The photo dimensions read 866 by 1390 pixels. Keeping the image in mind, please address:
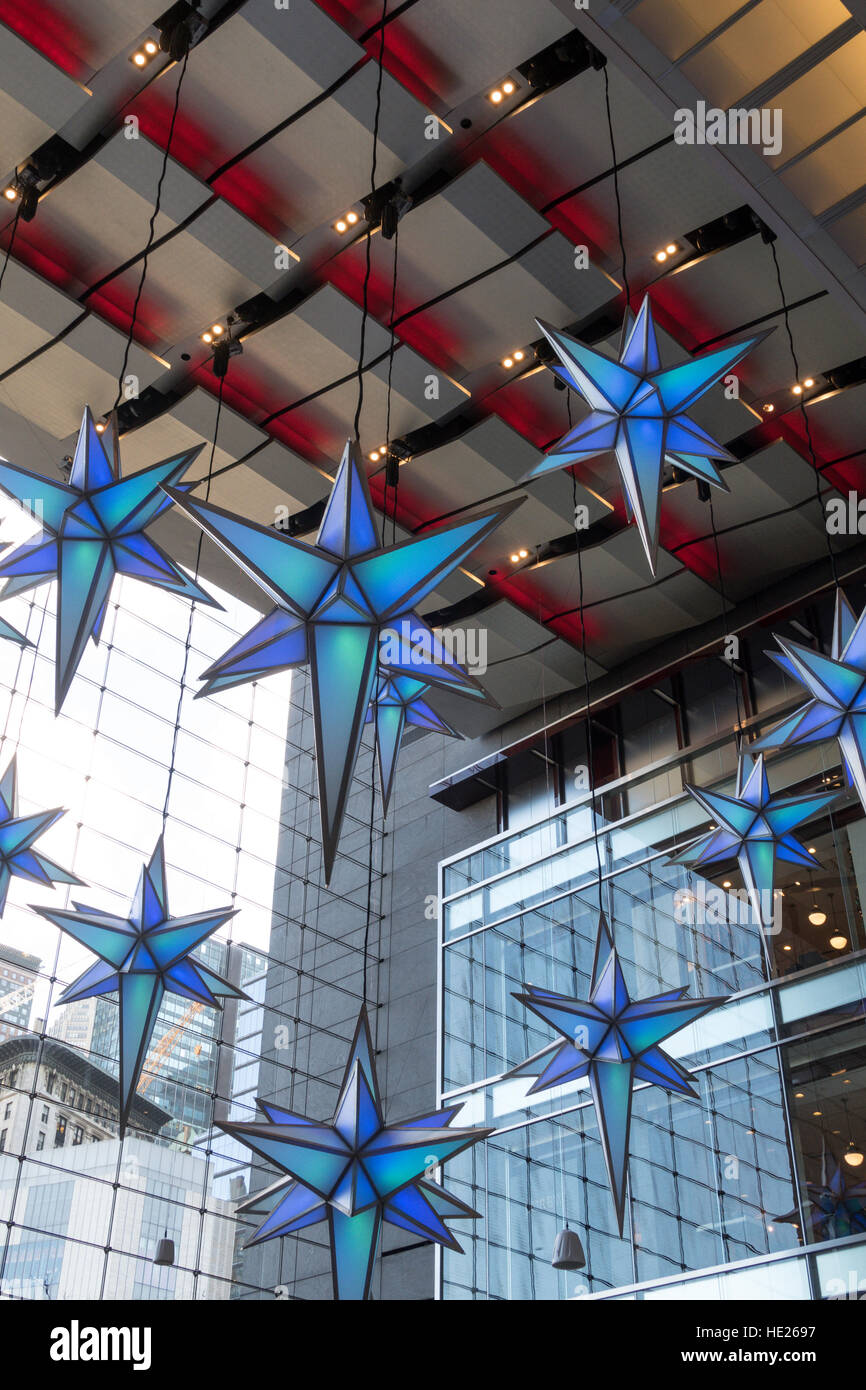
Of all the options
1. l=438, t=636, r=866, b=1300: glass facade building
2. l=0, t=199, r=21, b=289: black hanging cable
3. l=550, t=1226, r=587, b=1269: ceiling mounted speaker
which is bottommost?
l=550, t=1226, r=587, b=1269: ceiling mounted speaker

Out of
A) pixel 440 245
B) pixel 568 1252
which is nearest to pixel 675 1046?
pixel 568 1252

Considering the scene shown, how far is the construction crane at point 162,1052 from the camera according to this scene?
18984 mm

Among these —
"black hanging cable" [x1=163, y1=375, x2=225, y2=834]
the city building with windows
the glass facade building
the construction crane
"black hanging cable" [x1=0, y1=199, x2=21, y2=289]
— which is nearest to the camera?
the city building with windows

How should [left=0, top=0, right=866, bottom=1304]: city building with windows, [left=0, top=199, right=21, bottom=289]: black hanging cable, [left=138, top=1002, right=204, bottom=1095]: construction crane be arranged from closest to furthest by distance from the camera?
[left=0, top=0, right=866, bottom=1304]: city building with windows
[left=0, top=199, right=21, bottom=289]: black hanging cable
[left=138, top=1002, right=204, bottom=1095]: construction crane

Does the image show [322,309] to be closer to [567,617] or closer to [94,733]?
[567,617]

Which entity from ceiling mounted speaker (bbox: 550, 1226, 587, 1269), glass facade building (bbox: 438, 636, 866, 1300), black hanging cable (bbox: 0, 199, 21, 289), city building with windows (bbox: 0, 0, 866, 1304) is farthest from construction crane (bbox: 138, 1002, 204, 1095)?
black hanging cable (bbox: 0, 199, 21, 289)

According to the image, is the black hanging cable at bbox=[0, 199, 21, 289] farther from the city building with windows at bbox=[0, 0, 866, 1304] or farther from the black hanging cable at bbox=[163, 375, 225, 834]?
the black hanging cable at bbox=[163, 375, 225, 834]

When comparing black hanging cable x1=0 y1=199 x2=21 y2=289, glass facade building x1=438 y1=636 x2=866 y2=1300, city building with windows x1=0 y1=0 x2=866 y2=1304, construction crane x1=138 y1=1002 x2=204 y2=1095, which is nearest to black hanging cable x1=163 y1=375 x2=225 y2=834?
city building with windows x1=0 y1=0 x2=866 y2=1304

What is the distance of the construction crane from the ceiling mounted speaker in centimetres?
715

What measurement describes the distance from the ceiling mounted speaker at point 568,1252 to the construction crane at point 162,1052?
7.15m

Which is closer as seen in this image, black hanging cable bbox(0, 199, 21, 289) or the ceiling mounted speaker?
black hanging cable bbox(0, 199, 21, 289)

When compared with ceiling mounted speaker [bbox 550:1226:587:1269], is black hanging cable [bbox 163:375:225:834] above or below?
above

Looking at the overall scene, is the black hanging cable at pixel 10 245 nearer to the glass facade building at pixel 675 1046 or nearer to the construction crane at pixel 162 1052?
the glass facade building at pixel 675 1046

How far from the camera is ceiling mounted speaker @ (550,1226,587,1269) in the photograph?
14.0 metres
